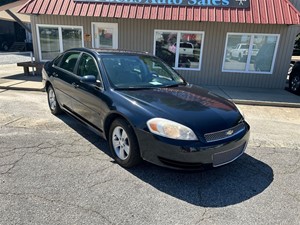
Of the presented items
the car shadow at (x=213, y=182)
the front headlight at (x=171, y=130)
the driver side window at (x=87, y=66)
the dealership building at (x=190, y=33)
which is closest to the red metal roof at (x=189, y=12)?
the dealership building at (x=190, y=33)

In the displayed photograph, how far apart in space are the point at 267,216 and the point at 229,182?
660mm

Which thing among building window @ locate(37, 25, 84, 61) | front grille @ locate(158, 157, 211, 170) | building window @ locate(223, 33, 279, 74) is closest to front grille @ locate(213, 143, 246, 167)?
front grille @ locate(158, 157, 211, 170)

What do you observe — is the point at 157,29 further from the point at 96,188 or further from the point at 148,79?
the point at 96,188

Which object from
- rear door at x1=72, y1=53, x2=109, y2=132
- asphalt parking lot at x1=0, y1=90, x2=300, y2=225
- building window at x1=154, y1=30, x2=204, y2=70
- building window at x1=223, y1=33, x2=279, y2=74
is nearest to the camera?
asphalt parking lot at x1=0, y1=90, x2=300, y2=225

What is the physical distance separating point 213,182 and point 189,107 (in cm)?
104

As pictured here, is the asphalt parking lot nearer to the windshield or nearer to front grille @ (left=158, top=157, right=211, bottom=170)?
front grille @ (left=158, top=157, right=211, bottom=170)

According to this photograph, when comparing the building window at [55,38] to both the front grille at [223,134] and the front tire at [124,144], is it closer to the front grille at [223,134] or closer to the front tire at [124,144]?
the front tire at [124,144]

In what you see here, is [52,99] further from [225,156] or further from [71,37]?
[71,37]

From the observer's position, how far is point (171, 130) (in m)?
2.90

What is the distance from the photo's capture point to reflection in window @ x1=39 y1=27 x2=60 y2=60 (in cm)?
1045

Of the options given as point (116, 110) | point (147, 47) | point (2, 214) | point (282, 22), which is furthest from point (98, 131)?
point (282, 22)

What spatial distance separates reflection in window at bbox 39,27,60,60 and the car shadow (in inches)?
356

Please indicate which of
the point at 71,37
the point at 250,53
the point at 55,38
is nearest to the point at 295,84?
the point at 250,53

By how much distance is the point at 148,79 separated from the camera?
4121mm
